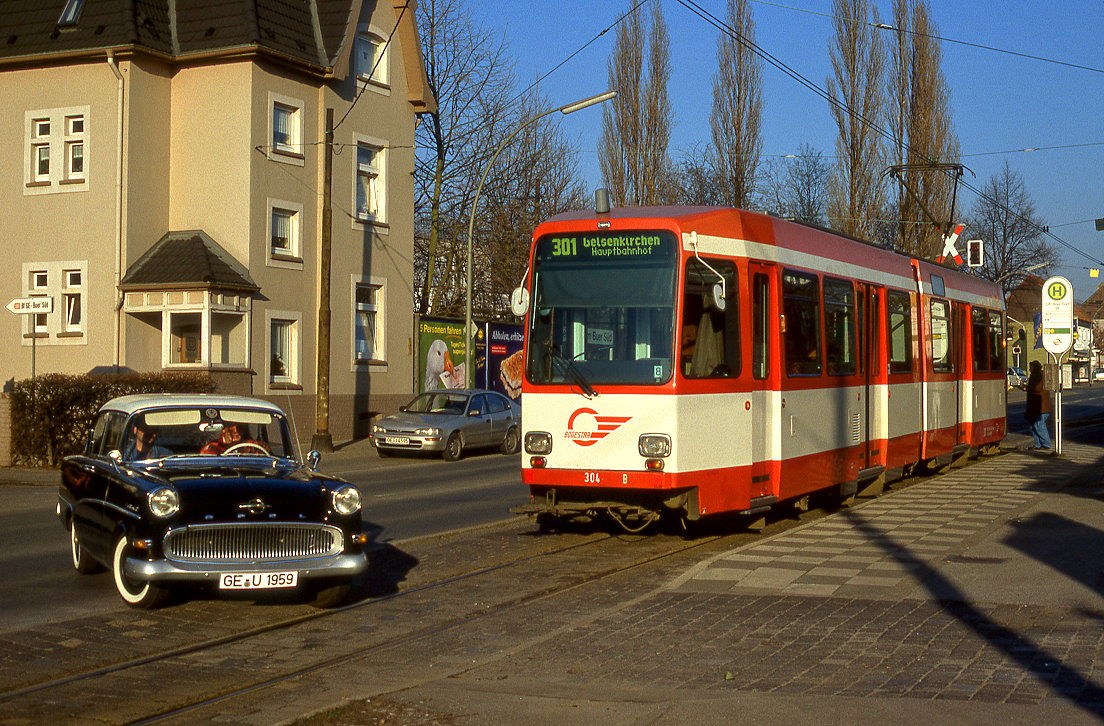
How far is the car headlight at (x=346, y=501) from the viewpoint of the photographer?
922 centimetres

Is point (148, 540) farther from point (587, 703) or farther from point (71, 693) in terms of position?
point (587, 703)

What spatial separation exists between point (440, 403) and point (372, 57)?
11.5 metres

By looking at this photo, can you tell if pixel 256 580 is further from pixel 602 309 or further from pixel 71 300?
pixel 71 300

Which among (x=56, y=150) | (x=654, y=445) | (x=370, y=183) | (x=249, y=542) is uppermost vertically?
(x=56, y=150)

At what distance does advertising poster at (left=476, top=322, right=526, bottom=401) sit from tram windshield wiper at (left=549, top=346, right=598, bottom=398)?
26.1m

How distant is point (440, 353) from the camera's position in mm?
37406

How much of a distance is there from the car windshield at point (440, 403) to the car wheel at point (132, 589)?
1851cm

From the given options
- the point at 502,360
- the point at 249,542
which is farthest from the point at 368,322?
the point at 249,542

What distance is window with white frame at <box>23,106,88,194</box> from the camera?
3033 centimetres

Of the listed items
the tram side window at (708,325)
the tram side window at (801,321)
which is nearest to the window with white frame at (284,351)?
the tram side window at (801,321)

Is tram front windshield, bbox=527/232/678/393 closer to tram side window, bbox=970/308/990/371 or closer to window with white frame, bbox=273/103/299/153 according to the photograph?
tram side window, bbox=970/308/990/371

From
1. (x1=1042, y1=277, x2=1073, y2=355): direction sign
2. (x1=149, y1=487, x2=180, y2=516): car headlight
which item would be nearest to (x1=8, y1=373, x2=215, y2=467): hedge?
(x1=149, y1=487, x2=180, y2=516): car headlight

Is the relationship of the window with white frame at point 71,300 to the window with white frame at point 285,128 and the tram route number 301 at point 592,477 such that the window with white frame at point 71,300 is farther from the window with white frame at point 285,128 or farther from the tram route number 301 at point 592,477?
the tram route number 301 at point 592,477

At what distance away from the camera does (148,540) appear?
8.70 meters
